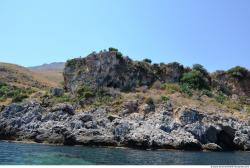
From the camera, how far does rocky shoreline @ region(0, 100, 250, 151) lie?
5369 cm

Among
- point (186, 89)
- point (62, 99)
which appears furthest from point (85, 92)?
point (186, 89)

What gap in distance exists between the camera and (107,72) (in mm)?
71125

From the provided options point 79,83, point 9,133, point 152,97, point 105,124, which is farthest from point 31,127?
point 152,97

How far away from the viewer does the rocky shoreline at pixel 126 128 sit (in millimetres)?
53688

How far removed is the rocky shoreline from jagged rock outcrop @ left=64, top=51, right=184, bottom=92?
10091 mm

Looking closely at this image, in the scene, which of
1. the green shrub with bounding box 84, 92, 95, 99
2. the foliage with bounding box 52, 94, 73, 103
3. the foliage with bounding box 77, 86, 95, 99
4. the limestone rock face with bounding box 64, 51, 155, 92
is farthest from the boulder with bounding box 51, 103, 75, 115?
the limestone rock face with bounding box 64, 51, 155, 92

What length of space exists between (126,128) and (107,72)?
18617 mm

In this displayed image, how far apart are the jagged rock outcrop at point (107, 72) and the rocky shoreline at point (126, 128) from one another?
1009 cm

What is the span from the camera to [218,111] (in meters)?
64.4

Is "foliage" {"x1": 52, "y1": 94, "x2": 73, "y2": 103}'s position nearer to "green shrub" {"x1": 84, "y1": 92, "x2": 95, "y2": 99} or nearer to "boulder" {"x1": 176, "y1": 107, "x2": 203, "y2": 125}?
"green shrub" {"x1": 84, "y1": 92, "x2": 95, "y2": 99}

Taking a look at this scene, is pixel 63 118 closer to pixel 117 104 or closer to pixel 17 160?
pixel 117 104

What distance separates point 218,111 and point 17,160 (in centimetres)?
4034

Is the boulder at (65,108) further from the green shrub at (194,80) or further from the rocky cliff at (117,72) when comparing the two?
the green shrub at (194,80)

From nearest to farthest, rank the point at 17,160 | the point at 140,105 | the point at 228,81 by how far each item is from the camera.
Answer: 1. the point at 17,160
2. the point at 140,105
3. the point at 228,81
